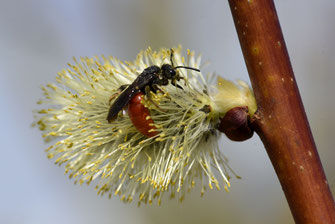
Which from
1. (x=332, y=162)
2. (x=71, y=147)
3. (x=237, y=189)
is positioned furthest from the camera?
(x=237, y=189)

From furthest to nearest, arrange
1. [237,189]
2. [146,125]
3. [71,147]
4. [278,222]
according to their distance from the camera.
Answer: [237,189], [278,222], [71,147], [146,125]

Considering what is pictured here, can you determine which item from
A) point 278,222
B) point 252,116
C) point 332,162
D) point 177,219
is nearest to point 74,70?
point 252,116

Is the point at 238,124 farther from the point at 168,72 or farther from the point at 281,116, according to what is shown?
the point at 168,72

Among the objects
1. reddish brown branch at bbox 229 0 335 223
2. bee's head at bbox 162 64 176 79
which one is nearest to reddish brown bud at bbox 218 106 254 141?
reddish brown branch at bbox 229 0 335 223

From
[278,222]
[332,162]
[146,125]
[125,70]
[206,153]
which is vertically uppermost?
[125,70]

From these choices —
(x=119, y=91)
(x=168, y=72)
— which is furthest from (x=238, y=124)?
(x=119, y=91)

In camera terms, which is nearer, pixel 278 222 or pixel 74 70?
Result: pixel 74 70

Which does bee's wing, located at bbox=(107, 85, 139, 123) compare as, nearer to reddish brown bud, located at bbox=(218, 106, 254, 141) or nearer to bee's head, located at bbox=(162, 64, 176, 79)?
bee's head, located at bbox=(162, 64, 176, 79)

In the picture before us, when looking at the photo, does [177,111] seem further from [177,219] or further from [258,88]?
[177,219]

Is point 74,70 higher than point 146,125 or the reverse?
higher
